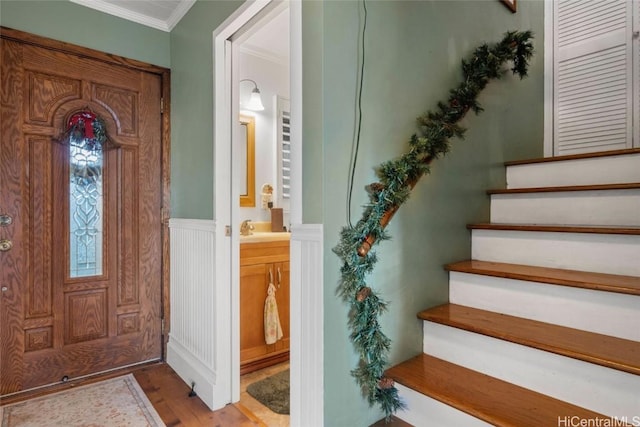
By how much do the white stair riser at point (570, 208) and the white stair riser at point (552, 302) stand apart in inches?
21.7

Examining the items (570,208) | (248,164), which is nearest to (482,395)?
(570,208)

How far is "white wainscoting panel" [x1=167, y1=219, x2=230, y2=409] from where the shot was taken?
6.37ft

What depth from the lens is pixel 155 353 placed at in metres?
2.50

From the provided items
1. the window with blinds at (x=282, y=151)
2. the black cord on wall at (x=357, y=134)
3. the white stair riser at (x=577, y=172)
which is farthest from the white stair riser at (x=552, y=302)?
the window with blinds at (x=282, y=151)

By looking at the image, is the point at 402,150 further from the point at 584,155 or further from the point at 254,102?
the point at 254,102

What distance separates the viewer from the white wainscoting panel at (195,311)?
1.94m

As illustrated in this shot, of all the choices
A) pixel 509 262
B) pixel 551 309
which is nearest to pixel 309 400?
pixel 551 309

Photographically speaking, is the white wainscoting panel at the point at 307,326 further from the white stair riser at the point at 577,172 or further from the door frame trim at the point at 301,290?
the white stair riser at the point at 577,172

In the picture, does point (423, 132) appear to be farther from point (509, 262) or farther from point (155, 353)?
point (155, 353)

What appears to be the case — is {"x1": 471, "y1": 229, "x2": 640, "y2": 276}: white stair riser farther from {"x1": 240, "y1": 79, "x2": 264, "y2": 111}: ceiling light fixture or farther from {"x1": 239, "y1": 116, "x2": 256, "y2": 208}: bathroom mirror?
{"x1": 240, "y1": 79, "x2": 264, "y2": 111}: ceiling light fixture

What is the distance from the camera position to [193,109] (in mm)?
2240

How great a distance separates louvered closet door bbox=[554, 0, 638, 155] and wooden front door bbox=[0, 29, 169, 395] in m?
3.18

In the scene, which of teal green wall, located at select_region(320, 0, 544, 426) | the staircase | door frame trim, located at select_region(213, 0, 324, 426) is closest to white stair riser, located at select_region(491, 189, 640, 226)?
the staircase

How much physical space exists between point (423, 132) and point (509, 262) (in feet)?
2.62
